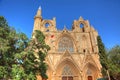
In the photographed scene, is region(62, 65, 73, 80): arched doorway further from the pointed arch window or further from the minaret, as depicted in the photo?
the minaret

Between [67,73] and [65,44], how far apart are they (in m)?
8.31

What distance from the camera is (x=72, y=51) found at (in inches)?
1292

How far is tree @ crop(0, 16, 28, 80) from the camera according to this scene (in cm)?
1399

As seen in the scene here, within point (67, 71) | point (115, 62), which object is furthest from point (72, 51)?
point (115, 62)

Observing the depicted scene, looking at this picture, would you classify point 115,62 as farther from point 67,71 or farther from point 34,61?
point 34,61

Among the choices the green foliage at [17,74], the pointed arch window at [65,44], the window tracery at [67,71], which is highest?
the pointed arch window at [65,44]

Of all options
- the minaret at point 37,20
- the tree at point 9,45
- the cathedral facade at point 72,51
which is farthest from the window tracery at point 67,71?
the tree at point 9,45

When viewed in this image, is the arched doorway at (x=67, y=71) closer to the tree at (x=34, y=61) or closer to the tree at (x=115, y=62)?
the tree at (x=115, y=62)

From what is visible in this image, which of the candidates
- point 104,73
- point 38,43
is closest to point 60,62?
point 104,73

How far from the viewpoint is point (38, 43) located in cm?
1658

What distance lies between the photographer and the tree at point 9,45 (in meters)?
14.0

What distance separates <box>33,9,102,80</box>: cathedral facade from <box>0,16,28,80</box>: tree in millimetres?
13548

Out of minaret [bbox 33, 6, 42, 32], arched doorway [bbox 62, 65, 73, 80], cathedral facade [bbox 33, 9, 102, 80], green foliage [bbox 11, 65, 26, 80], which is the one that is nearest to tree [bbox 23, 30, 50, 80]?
green foliage [bbox 11, 65, 26, 80]

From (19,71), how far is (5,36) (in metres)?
5.22
